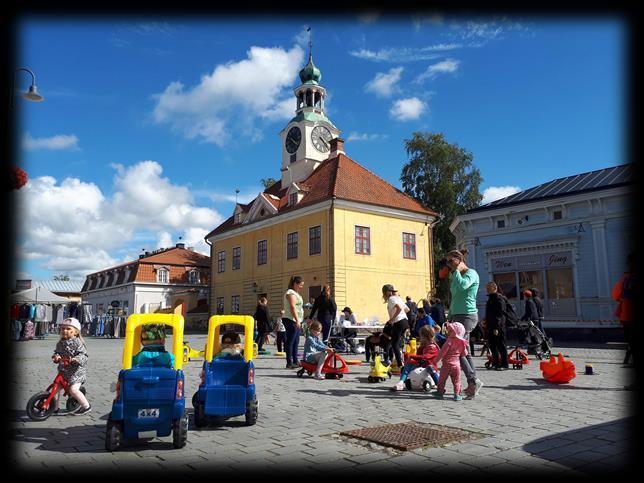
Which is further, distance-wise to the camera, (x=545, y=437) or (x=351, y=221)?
(x=351, y=221)

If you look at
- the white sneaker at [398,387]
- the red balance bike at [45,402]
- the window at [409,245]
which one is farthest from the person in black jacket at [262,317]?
the window at [409,245]

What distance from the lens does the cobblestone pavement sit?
4.16m

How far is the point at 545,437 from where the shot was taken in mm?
4977

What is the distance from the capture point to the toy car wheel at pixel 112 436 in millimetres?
4684

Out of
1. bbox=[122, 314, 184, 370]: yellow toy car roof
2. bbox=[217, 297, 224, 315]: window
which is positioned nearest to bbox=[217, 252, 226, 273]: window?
bbox=[217, 297, 224, 315]: window

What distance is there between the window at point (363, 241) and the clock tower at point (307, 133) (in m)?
10.1

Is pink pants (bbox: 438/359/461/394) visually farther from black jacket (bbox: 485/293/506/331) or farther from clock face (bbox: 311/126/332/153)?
clock face (bbox: 311/126/332/153)

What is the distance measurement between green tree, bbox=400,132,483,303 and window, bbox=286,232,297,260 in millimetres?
13244

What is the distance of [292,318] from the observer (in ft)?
37.6

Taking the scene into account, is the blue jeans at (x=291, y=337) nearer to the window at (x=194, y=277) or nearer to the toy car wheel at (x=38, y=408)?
the toy car wheel at (x=38, y=408)

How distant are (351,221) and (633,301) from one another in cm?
2468

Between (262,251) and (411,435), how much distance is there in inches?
1304

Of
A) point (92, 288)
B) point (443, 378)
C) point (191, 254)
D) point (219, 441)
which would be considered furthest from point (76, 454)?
point (92, 288)

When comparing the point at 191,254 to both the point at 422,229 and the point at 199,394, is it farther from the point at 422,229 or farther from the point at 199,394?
the point at 199,394
